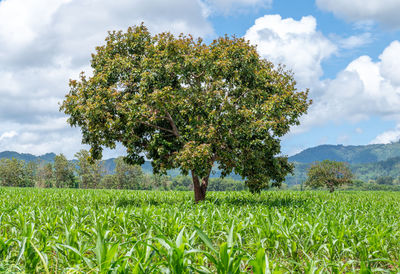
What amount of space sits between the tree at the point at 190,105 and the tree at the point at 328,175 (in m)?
36.0

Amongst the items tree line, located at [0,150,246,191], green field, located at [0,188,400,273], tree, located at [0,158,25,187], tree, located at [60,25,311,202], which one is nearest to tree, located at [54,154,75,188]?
tree line, located at [0,150,246,191]

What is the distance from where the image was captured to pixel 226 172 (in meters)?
17.1

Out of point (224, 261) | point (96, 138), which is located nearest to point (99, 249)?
point (224, 261)

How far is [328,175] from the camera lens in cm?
5097

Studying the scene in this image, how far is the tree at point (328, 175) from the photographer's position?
50219 millimetres

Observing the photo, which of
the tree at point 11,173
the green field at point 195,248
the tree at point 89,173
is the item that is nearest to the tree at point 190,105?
the green field at point 195,248

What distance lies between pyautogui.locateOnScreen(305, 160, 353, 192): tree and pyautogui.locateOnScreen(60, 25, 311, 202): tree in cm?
3599

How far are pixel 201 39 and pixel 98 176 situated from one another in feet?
261

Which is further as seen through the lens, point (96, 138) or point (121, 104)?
point (96, 138)

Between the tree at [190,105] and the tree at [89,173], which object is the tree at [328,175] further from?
the tree at [89,173]

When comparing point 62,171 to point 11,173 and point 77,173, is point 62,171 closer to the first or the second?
point 77,173

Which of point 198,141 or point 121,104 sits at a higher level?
point 121,104

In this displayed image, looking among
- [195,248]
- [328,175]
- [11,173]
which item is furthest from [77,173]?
[195,248]

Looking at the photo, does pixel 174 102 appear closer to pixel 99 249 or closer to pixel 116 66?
pixel 116 66
